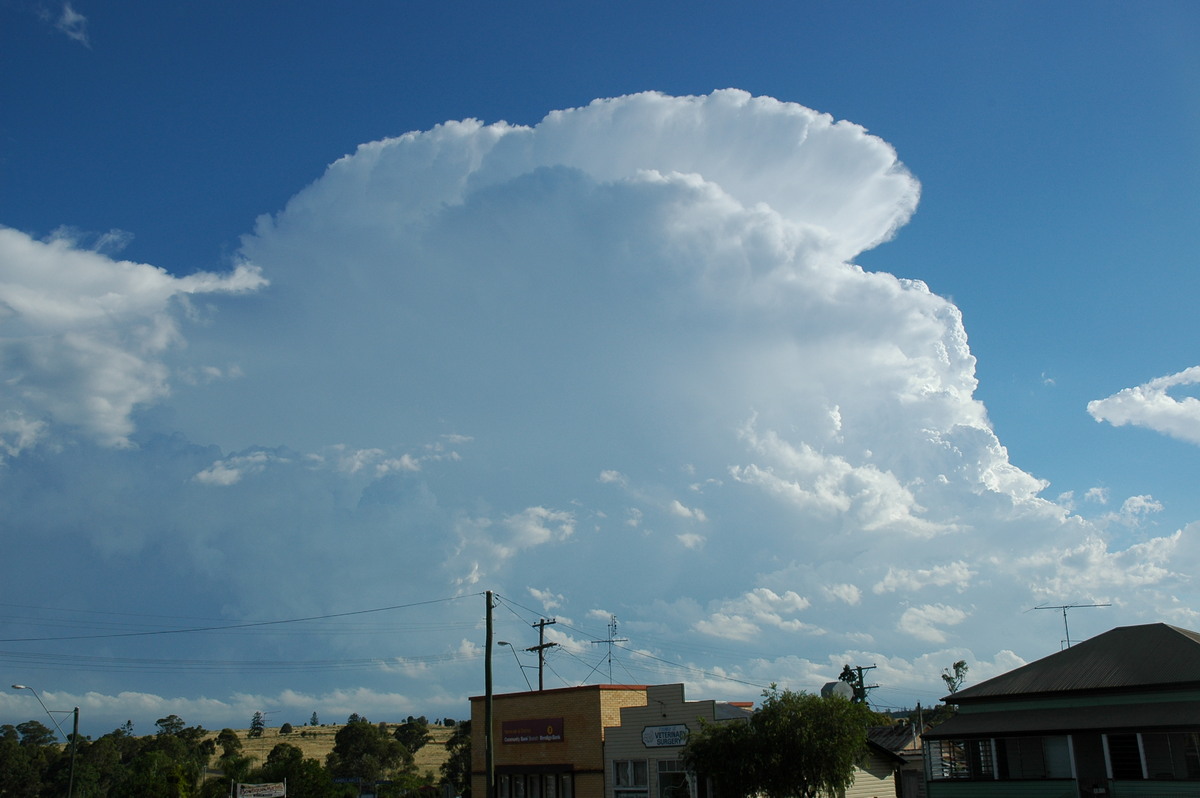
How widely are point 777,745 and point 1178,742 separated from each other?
1341cm

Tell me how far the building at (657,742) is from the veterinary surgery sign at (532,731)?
A: 3010mm

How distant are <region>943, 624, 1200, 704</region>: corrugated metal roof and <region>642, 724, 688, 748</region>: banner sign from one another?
11473mm

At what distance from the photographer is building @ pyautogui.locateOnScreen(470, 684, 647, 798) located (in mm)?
45750

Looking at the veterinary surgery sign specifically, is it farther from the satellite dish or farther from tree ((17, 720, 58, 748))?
tree ((17, 720, 58, 748))

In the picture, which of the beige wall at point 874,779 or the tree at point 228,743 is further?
the tree at point 228,743

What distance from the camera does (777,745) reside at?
3556cm

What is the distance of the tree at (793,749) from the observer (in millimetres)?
35000

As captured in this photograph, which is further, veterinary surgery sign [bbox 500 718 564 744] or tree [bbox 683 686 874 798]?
veterinary surgery sign [bbox 500 718 564 744]

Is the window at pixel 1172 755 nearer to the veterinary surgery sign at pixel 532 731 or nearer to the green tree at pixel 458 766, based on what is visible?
the veterinary surgery sign at pixel 532 731

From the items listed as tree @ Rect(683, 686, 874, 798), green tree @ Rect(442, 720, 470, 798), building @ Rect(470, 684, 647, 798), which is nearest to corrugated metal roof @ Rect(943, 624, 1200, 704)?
tree @ Rect(683, 686, 874, 798)

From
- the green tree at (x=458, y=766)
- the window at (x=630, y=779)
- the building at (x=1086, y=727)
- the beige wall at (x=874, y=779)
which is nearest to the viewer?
the building at (x=1086, y=727)

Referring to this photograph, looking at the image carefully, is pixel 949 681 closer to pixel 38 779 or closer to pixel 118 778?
pixel 118 778

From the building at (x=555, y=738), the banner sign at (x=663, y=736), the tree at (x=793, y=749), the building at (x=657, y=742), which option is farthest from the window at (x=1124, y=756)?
the building at (x=555, y=738)

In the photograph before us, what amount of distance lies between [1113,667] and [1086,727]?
373 cm
